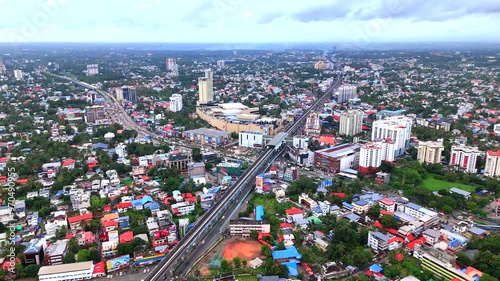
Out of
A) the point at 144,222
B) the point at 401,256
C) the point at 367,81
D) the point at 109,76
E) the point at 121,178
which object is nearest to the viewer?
the point at 401,256

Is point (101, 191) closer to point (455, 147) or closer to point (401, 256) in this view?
point (401, 256)

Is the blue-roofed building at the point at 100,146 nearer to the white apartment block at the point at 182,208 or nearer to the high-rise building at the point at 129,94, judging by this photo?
the white apartment block at the point at 182,208

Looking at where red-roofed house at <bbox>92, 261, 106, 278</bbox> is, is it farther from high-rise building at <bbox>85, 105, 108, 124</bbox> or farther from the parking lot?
high-rise building at <bbox>85, 105, 108, 124</bbox>

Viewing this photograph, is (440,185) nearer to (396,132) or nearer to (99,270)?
(396,132)

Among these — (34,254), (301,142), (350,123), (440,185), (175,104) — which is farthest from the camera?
(175,104)

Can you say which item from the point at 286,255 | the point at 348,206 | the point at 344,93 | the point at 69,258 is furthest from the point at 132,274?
the point at 344,93

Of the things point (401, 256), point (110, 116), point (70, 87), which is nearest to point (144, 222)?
point (401, 256)

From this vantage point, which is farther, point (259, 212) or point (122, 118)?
point (122, 118)
